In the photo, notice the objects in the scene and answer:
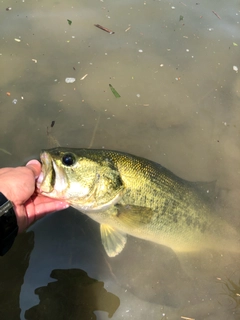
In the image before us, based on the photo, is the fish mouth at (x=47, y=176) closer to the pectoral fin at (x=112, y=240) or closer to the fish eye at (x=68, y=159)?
the fish eye at (x=68, y=159)

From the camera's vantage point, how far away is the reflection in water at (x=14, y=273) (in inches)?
102

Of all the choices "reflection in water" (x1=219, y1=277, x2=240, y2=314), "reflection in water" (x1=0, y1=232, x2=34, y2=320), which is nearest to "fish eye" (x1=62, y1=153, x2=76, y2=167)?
"reflection in water" (x1=0, y1=232, x2=34, y2=320)

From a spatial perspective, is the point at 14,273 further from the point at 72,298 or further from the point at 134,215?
the point at 134,215

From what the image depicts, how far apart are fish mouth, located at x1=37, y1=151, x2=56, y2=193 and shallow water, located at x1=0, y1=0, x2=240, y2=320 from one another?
2.35ft

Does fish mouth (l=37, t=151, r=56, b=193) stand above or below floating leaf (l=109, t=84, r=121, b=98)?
above

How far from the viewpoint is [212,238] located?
9.98 ft

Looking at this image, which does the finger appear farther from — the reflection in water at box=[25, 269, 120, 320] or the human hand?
the reflection in water at box=[25, 269, 120, 320]

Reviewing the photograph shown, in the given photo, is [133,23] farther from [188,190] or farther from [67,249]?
[67,249]

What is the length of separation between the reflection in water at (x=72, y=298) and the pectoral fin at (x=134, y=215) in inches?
26.3

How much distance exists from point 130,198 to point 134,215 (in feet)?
0.52

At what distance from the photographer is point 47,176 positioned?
243 centimetres

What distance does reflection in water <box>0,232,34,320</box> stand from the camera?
2.60 m

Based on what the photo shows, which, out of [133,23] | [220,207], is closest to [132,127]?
[220,207]

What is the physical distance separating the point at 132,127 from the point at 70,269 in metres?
1.80
